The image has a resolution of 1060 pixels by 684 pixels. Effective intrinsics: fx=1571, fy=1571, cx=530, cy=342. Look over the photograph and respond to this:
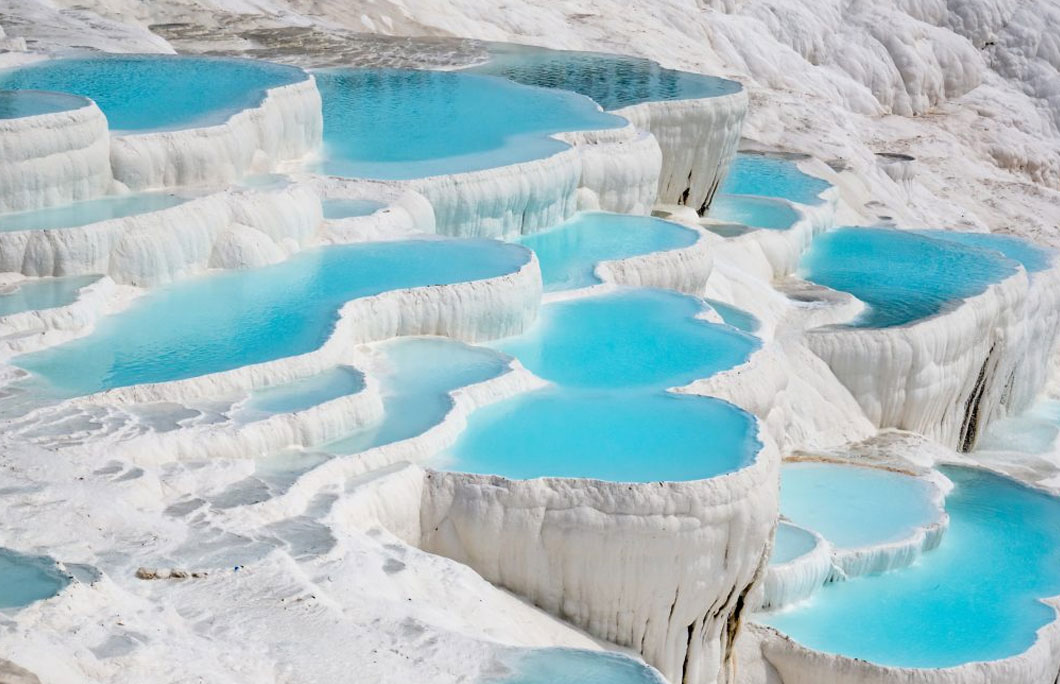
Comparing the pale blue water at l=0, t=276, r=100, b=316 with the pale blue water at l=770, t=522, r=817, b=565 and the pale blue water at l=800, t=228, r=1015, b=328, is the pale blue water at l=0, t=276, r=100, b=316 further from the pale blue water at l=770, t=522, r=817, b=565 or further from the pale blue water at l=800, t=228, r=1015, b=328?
the pale blue water at l=800, t=228, r=1015, b=328

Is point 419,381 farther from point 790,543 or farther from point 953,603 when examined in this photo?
point 953,603

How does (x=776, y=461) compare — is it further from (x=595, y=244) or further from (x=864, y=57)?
(x=864, y=57)

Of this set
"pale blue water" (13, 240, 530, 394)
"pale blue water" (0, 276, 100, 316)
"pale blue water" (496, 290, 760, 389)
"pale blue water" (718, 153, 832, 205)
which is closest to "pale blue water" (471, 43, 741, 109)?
"pale blue water" (718, 153, 832, 205)

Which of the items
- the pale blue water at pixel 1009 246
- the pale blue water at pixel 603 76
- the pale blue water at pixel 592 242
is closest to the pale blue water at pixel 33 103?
the pale blue water at pixel 592 242

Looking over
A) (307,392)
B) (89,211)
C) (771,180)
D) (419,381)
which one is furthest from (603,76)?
(307,392)

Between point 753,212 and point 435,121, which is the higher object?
point 435,121

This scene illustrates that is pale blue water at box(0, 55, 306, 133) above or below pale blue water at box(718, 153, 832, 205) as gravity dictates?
above
